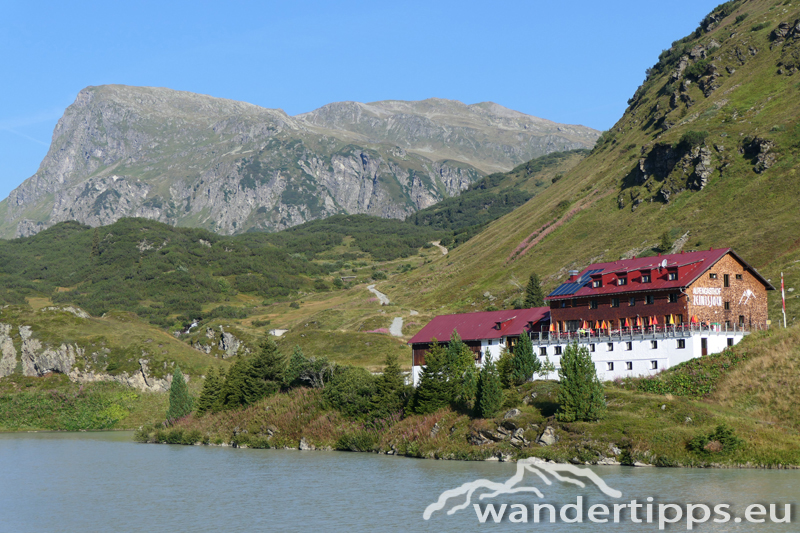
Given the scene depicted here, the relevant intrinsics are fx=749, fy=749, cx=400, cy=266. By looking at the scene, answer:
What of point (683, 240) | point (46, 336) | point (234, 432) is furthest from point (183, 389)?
point (683, 240)

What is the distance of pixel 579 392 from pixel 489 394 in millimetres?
8958

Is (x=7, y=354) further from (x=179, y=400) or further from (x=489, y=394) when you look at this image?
(x=489, y=394)

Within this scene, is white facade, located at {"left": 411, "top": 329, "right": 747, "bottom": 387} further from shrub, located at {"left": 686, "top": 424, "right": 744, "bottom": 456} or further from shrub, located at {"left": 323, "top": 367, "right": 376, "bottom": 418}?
shrub, located at {"left": 686, "top": 424, "right": 744, "bottom": 456}

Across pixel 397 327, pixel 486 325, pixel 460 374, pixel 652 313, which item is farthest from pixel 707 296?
pixel 397 327

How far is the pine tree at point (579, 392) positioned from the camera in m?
66.1

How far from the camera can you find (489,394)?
71500 mm

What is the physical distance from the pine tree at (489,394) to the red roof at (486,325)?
17840 millimetres

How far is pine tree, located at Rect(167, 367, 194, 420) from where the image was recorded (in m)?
104

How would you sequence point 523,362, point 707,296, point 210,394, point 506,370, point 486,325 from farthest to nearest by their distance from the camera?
point 210,394 → point 486,325 → point 506,370 → point 523,362 → point 707,296

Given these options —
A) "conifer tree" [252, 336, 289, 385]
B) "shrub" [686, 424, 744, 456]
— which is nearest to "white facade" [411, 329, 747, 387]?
"shrub" [686, 424, 744, 456]

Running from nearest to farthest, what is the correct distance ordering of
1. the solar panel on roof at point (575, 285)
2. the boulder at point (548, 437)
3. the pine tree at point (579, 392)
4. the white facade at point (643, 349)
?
the boulder at point (548, 437)
the pine tree at point (579, 392)
the white facade at point (643, 349)
the solar panel on roof at point (575, 285)

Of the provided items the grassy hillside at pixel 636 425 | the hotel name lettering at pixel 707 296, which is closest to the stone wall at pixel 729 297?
the hotel name lettering at pixel 707 296

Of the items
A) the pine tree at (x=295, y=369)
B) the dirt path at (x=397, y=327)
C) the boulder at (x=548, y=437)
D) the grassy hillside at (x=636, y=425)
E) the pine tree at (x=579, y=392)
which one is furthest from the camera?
the dirt path at (x=397, y=327)

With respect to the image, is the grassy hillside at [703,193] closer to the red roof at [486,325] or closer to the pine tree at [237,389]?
the red roof at [486,325]
